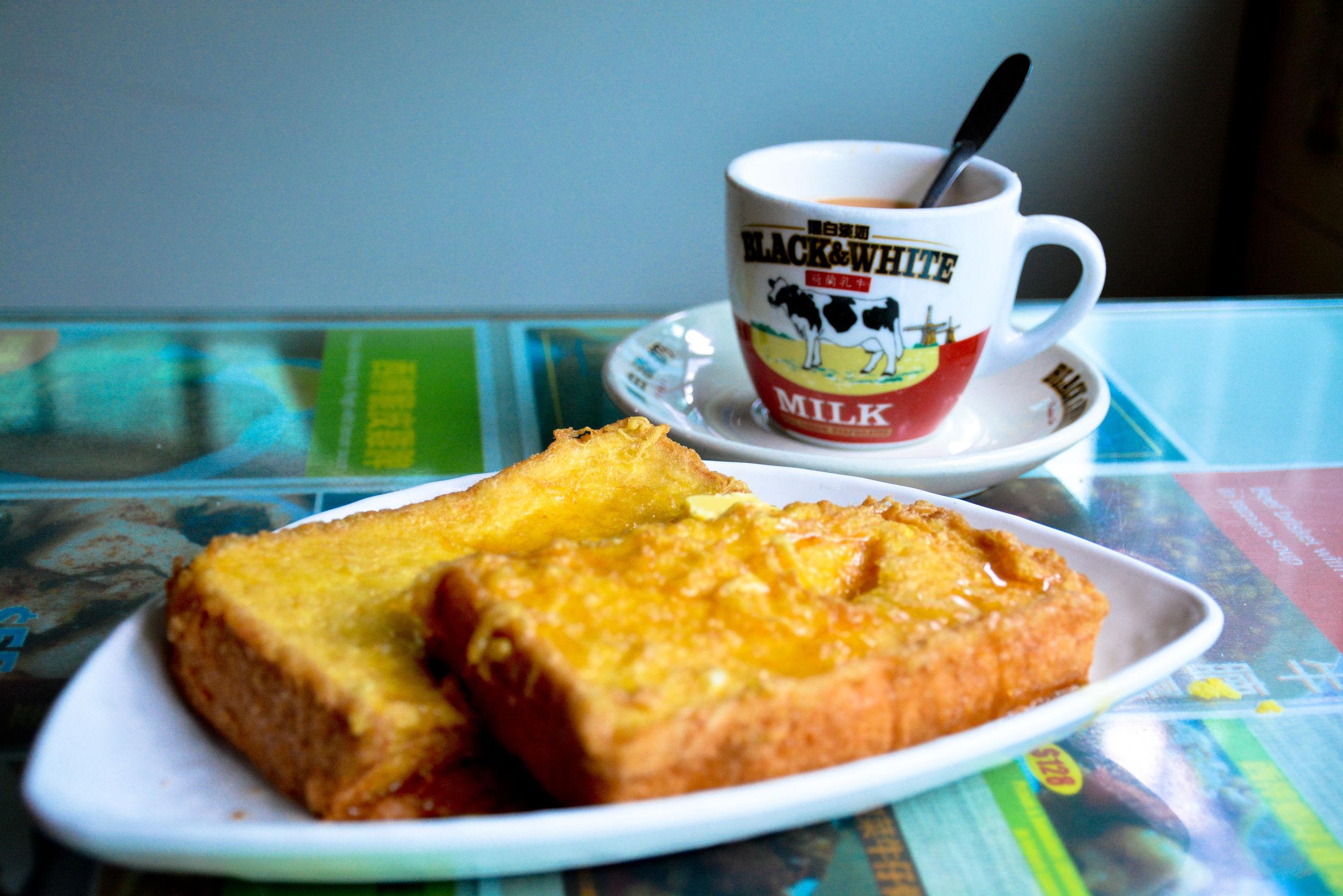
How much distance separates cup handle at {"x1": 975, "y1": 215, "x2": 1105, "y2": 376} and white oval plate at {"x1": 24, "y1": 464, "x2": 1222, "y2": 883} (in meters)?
0.62

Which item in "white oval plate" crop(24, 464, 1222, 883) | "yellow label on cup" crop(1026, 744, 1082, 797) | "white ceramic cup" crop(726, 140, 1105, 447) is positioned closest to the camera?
"white oval plate" crop(24, 464, 1222, 883)

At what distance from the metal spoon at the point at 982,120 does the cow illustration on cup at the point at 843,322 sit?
24 cm

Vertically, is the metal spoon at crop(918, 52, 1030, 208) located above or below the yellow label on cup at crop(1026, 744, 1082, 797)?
above

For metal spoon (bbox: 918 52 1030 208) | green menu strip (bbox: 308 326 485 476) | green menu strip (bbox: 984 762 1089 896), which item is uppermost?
metal spoon (bbox: 918 52 1030 208)

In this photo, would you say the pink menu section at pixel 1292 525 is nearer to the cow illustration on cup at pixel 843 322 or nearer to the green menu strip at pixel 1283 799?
the green menu strip at pixel 1283 799

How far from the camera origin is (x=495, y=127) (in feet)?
11.1

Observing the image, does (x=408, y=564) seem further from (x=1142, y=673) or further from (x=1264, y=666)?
(x=1264, y=666)

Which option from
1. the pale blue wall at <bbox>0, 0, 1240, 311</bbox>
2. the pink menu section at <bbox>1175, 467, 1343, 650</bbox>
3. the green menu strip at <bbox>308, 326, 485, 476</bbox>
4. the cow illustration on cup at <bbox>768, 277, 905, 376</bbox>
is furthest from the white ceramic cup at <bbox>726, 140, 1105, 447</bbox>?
the pale blue wall at <bbox>0, 0, 1240, 311</bbox>

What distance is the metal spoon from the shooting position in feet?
→ 4.87

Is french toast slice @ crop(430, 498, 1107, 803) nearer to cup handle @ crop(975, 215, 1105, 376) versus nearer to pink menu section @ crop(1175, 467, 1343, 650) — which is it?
pink menu section @ crop(1175, 467, 1343, 650)

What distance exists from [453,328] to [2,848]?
3.74 ft

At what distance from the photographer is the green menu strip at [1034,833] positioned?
29.8 inches

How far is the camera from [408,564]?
2.97 ft

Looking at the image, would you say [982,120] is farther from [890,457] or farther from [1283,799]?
[1283,799]
